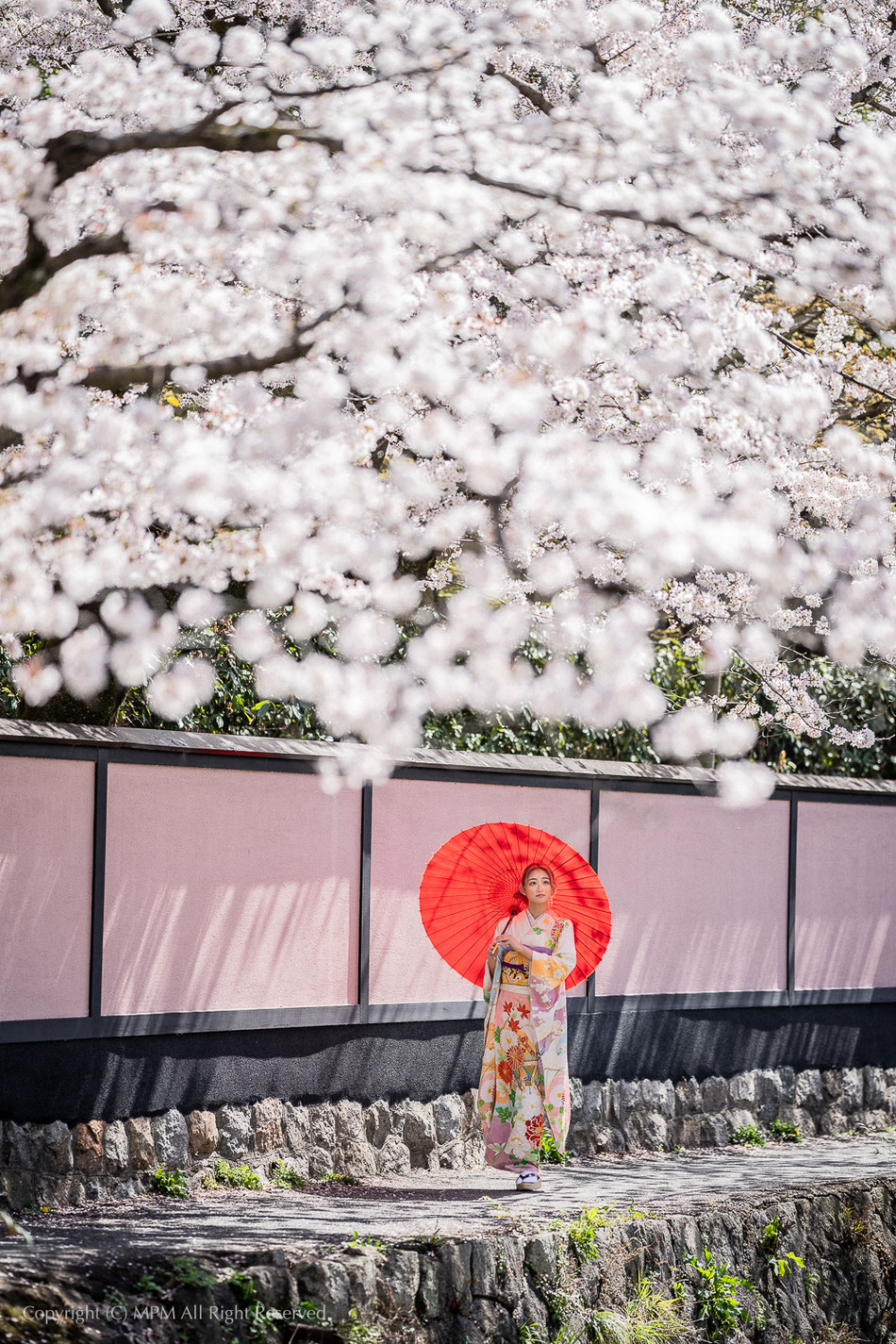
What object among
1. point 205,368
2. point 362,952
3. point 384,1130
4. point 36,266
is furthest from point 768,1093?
point 36,266

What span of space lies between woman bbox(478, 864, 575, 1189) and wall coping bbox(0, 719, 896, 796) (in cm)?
85

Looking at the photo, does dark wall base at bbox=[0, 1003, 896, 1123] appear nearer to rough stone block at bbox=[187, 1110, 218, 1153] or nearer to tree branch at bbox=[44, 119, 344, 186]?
rough stone block at bbox=[187, 1110, 218, 1153]

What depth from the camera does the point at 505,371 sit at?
4.85 meters

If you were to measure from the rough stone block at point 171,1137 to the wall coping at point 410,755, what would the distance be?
160cm

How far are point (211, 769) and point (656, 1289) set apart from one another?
2.99m

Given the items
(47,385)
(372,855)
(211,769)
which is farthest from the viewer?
(372,855)

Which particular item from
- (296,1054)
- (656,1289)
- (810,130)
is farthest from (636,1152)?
(810,130)

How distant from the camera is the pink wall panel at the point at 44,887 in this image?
555 centimetres

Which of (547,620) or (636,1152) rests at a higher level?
(547,620)

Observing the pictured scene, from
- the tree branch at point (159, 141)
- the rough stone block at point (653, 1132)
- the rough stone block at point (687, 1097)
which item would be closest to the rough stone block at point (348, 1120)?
the rough stone block at point (653, 1132)

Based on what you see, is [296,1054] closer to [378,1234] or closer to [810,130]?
[378,1234]

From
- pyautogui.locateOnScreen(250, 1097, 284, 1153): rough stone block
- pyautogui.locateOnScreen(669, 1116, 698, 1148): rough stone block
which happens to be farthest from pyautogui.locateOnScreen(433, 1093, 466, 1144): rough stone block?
pyautogui.locateOnScreen(669, 1116, 698, 1148): rough stone block

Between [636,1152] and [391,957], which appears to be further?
[636,1152]

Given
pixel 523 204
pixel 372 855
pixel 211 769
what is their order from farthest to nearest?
pixel 372 855
pixel 211 769
pixel 523 204
